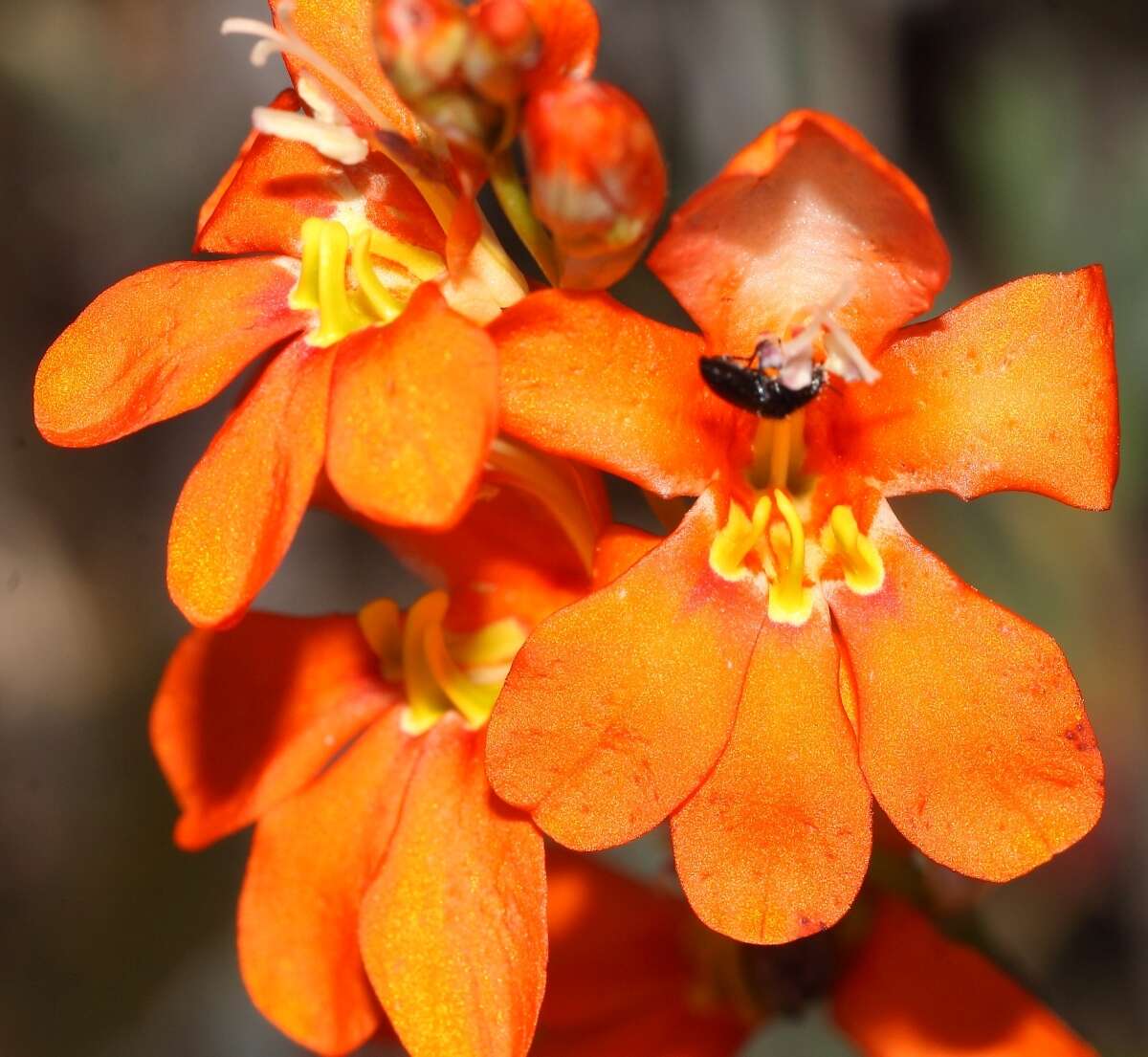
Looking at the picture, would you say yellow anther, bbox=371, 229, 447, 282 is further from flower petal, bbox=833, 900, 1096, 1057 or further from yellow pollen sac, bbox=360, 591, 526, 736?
flower petal, bbox=833, 900, 1096, 1057

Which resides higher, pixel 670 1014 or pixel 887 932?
pixel 887 932

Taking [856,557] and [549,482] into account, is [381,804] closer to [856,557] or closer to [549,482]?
[549,482]

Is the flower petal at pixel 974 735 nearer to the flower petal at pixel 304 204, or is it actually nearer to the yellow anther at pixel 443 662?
the yellow anther at pixel 443 662


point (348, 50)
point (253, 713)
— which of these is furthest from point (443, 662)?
point (348, 50)

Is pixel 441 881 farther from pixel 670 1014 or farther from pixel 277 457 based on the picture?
pixel 670 1014

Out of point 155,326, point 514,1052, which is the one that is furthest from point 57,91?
point 514,1052
